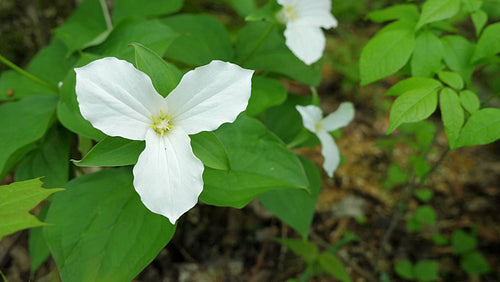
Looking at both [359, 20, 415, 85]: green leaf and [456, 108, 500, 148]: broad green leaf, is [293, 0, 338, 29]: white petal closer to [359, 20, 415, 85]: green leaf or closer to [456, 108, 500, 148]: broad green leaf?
[359, 20, 415, 85]: green leaf

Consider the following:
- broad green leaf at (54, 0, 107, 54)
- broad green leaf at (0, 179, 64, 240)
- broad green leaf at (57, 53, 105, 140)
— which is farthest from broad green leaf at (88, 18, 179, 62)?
broad green leaf at (0, 179, 64, 240)

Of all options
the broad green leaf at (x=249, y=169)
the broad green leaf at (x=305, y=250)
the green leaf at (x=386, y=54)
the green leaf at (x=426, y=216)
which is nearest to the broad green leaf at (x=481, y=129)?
the green leaf at (x=386, y=54)

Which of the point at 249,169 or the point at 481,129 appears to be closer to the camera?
the point at 481,129

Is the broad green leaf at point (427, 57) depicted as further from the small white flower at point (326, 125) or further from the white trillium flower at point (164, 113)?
the white trillium flower at point (164, 113)

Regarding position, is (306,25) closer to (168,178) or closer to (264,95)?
(264,95)

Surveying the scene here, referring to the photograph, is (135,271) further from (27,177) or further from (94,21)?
(94,21)

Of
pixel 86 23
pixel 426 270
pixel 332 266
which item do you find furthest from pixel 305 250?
pixel 86 23
